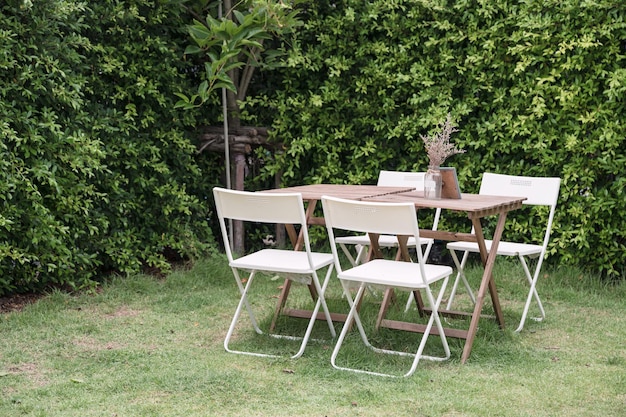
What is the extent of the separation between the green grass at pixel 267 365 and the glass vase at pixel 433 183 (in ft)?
2.74

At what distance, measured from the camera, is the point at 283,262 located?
475 centimetres

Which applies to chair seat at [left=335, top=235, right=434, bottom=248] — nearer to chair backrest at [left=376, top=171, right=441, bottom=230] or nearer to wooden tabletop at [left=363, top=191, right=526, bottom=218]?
chair backrest at [left=376, top=171, right=441, bottom=230]

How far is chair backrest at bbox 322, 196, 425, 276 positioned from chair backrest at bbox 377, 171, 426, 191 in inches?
66.0

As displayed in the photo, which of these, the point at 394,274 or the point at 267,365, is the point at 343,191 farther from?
the point at 267,365

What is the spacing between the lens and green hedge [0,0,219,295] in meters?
5.64

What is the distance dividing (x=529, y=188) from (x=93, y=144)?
3.02 meters

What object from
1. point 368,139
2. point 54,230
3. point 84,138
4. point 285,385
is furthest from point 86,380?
point 368,139

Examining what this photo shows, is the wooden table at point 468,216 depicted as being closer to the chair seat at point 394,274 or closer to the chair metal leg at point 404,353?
the chair metal leg at point 404,353

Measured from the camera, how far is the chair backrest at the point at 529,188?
535cm

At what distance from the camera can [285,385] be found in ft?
13.7

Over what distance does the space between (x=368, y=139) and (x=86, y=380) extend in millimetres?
3527

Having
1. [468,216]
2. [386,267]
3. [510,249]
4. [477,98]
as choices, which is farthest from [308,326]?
[477,98]

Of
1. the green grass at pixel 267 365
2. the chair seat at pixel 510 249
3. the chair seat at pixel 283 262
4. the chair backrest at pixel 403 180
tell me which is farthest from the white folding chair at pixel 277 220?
the chair backrest at pixel 403 180

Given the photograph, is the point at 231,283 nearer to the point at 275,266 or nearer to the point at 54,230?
the point at 54,230
